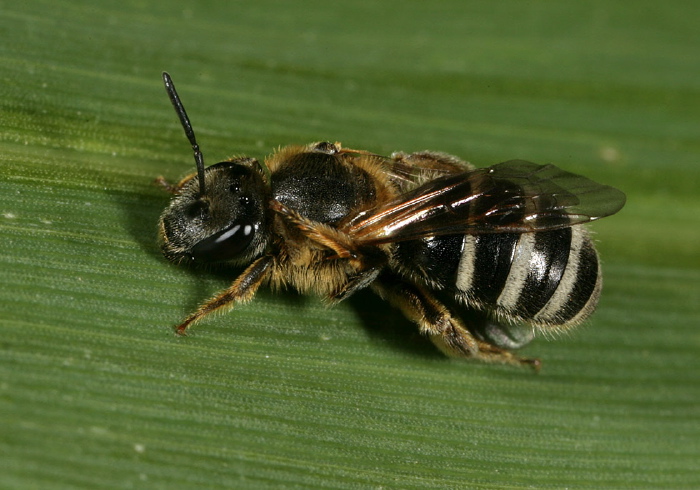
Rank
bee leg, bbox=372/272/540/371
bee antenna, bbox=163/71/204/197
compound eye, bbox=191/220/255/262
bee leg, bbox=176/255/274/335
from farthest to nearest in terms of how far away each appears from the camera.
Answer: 1. bee leg, bbox=372/272/540/371
2. bee leg, bbox=176/255/274/335
3. compound eye, bbox=191/220/255/262
4. bee antenna, bbox=163/71/204/197

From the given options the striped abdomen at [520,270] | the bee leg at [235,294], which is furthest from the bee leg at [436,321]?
the bee leg at [235,294]

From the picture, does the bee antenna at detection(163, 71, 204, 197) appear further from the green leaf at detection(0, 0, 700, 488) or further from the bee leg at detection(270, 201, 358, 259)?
the green leaf at detection(0, 0, 700, 488)


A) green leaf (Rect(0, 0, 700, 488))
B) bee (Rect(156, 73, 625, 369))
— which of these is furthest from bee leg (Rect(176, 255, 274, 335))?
green leaf (Rect(0, 0, 700, 488))

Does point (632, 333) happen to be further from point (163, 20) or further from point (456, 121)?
point (163, 20)

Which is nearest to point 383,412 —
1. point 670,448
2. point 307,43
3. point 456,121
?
point 670,448

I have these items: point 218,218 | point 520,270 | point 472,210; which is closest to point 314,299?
point 218,218

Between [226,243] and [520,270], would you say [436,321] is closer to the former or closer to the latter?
[520,270]

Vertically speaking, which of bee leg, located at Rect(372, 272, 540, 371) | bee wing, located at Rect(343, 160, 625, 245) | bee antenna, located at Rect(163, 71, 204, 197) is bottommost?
bee leg, located at Rect(372, 272, 540, 371)

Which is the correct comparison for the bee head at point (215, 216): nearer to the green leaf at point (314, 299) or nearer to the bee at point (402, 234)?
the bee at point (402, 234)
